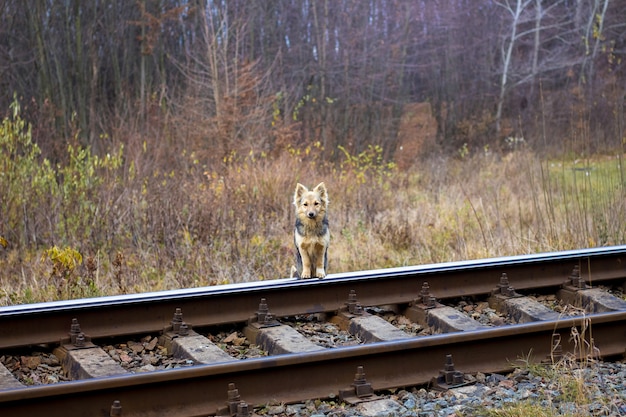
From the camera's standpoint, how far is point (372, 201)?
1179 cm

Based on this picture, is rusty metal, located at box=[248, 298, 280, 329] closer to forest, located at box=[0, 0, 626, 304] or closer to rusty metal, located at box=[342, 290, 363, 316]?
rusty metal, located at box=[342, 290, 363, 316]

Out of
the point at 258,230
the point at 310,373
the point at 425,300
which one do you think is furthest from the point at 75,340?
the point at 258,230

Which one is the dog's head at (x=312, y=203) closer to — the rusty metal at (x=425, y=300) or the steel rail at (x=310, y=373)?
the rusty metal at (x=425, y=300)

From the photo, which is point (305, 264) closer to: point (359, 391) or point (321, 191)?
point (321, 191)

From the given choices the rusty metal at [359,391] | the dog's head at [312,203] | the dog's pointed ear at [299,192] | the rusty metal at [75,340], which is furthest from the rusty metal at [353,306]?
the rusty metal at [75,340]

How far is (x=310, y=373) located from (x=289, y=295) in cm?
140

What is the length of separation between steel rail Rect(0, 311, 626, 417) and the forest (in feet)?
9.90

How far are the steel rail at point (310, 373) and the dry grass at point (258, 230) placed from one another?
9.69ft

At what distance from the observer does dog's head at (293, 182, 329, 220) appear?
636 centimetres

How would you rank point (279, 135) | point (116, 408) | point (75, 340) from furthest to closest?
point (279, 135)
point (75, 340)
point (116, 408)

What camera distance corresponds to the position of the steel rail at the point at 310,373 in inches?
179

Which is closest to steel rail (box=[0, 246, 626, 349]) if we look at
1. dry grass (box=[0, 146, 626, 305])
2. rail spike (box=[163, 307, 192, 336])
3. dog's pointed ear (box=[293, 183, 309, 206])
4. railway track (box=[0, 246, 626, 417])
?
railway track (box=[0, 246, 626, 417])

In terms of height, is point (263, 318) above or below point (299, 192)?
below

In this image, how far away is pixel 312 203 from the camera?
6367 mm
